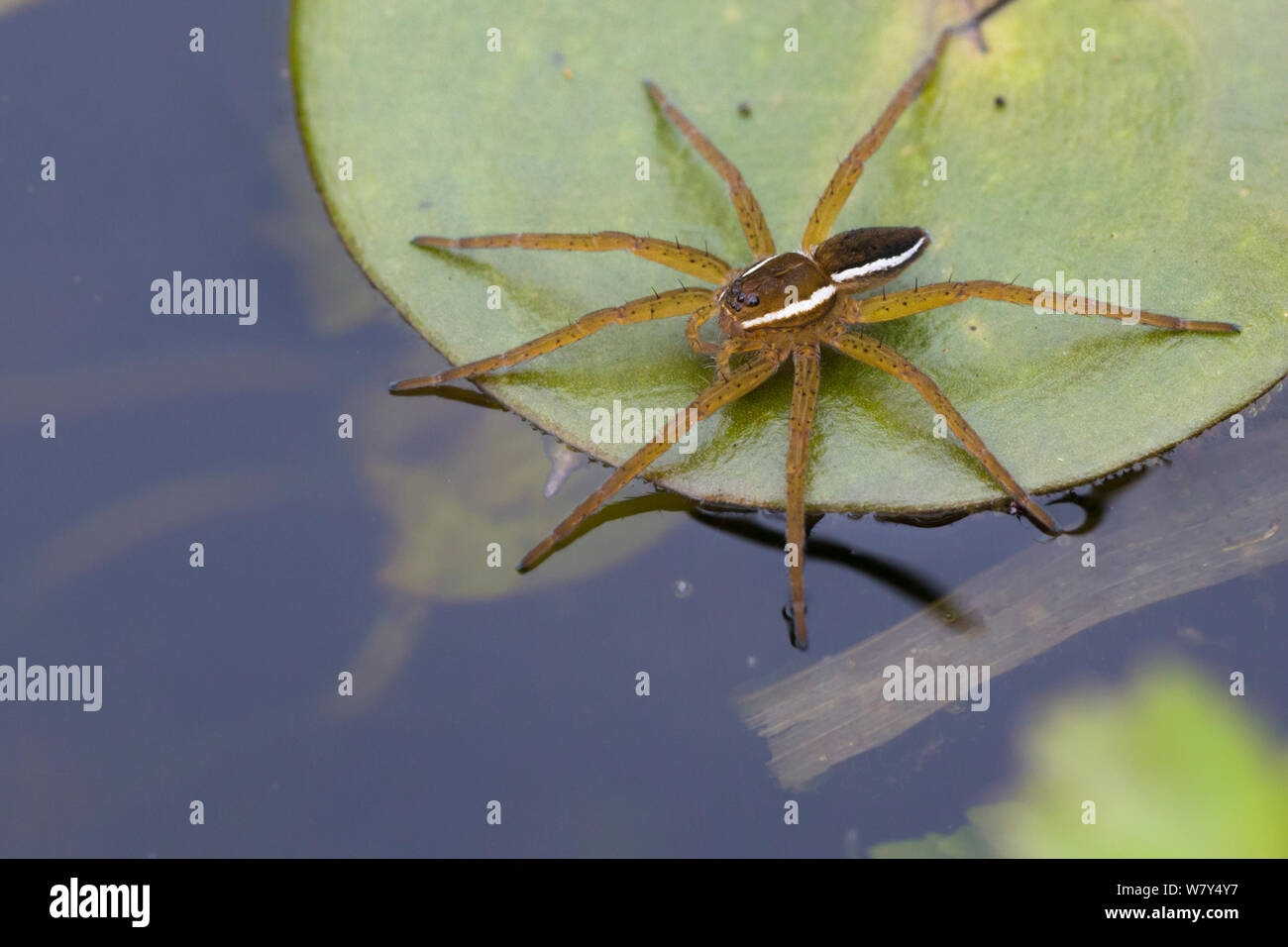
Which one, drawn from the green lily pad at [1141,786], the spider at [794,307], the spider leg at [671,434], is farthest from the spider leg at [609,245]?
the green lily pad at [1141,786]

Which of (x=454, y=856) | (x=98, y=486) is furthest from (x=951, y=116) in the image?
(x=98, y=486)

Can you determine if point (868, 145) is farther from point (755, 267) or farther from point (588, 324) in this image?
point (588, 324)

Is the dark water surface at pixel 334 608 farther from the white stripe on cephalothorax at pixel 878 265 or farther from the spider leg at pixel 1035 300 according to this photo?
the white stripe on cephalothorax at pixel 878 265

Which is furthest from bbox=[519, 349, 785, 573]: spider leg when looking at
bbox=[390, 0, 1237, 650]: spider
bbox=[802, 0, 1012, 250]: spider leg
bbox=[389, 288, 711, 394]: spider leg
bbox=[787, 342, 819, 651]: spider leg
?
bbox=[802, 0, 1012, 250]: spider leg

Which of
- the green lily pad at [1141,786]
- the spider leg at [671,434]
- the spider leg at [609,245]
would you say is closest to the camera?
the green lily pad at [1141,786]

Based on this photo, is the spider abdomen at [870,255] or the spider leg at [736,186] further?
the spider leg at [736,186]

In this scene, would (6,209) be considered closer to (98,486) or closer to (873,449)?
(98,486)

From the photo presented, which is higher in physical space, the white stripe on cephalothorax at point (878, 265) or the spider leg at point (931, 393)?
the white stripe on cephalothorax at point (878, 265)
